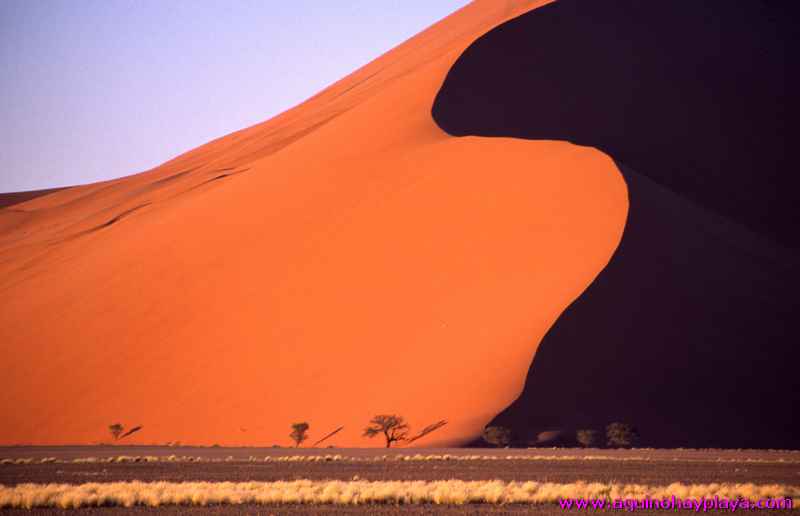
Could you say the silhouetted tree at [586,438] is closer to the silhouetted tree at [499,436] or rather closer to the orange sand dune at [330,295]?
the silhouetted tree at [499,436]

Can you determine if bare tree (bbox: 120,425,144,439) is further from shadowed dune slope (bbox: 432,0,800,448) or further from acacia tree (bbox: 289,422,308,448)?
shadowed dune slope (bbox: 432,0,800,448)

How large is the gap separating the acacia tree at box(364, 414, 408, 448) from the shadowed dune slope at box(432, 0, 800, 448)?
2.35m

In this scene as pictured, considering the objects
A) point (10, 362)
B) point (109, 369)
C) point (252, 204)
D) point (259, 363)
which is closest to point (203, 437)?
point (259, 363)

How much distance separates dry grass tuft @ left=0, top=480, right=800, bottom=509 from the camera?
14.0 metres

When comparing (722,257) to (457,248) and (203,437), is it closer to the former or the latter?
(457,248)

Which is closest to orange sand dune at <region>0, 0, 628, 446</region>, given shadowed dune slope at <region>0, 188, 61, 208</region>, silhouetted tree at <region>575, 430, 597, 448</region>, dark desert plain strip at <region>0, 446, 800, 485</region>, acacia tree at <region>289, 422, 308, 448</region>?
acacia tree at <region>289, 422, 308, 448</region>

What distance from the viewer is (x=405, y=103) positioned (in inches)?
1708

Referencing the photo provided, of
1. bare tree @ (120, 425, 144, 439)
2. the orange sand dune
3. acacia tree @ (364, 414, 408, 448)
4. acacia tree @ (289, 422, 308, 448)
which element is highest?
the orange sand dune

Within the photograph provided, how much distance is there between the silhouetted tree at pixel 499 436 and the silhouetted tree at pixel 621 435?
2.34 metres

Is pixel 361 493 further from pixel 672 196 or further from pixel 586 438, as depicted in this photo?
pixel 672 196

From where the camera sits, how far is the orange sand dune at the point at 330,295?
26703 mm

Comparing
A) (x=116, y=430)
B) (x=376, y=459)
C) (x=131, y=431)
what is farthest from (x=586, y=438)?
(x=116, y=430)

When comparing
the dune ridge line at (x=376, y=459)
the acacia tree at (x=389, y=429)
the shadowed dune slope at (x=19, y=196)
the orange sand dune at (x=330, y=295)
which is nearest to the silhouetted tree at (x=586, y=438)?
the orange sand dune at (x=330, y=295)

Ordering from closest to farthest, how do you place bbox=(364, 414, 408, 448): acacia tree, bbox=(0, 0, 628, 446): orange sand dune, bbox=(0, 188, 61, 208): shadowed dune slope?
bbox=(364, 414, 408, 448): acacia tree → bbox=(0, 0, 628, 446): orange sand dune → bbox=(0, 188, 61, 208): shadowed dune slope
